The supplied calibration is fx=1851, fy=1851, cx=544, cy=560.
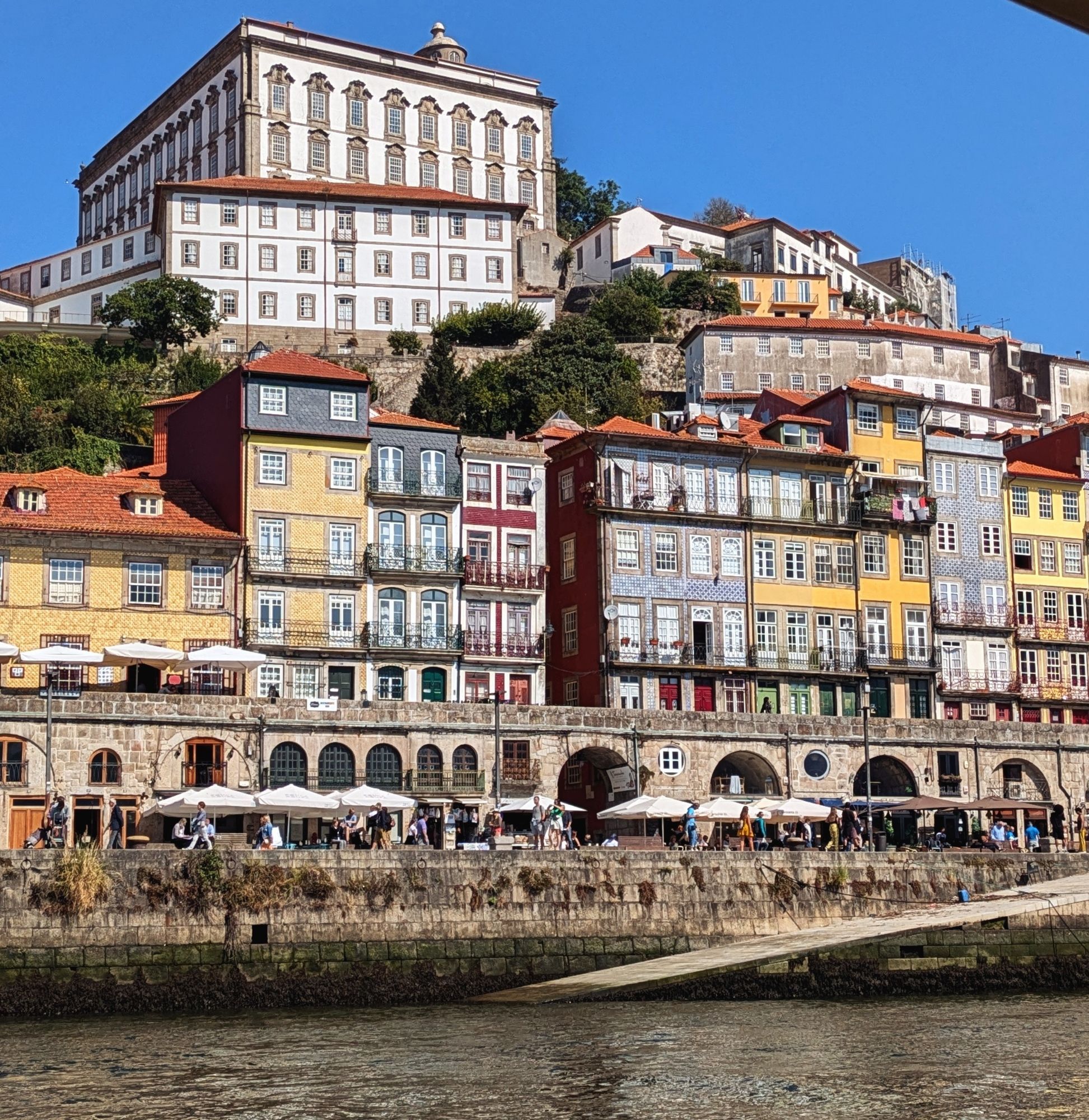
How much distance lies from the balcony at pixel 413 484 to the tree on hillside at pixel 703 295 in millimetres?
47719

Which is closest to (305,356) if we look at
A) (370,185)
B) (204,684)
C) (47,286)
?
(204,684)

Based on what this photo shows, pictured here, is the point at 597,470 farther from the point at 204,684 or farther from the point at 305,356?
the point at 204,684

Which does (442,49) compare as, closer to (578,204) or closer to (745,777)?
(578,204)

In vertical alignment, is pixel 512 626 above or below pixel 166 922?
above

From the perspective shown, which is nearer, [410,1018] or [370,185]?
[410,1018]

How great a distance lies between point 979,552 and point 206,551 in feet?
90.5

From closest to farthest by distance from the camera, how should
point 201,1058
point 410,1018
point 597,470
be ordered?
point 201,1058 < point 410,1018 < point 597,470

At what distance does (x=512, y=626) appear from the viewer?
2218 inches

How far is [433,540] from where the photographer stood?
55062mm

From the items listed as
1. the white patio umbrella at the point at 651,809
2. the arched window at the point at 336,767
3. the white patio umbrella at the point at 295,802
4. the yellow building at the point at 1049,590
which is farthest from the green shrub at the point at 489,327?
the white patio umbrella at the point at 295,802

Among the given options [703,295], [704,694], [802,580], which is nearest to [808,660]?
[802,580]

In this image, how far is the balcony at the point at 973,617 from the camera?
204 feet

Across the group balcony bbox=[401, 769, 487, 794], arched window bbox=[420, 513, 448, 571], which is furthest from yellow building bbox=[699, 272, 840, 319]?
balcony bbox=[401, 769, 487, 794]

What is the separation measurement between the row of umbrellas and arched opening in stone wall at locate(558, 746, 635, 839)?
999 centimetres
